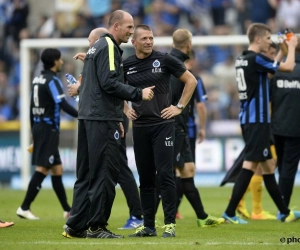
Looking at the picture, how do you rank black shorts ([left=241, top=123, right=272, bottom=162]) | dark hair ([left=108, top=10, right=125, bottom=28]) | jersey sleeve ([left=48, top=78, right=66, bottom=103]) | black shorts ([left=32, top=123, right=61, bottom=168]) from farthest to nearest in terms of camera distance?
black shorts ([left=32, top=123, right=61, bottom=168])
jersey sleeve ([left=48, top=78, right=66, bottom=103])
black shorts ([left=241, top=123, right=272, bottom=162])
dark hair ([left=108, top=10, right=125, bottom=28])

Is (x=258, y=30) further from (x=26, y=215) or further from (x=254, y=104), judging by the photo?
(x=26, y=215)

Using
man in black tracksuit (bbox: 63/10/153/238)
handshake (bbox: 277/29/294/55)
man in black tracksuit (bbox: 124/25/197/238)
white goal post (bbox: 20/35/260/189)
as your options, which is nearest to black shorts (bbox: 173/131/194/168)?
man in black tracksuit (bbox: 124/25/197/238)

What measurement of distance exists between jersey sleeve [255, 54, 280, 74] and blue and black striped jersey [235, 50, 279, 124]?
0.03 meters

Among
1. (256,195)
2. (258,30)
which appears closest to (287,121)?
(256,195)

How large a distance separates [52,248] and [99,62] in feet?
6.56

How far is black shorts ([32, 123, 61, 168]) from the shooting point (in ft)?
42.7

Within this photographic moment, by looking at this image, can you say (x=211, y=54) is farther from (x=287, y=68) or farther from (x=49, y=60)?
(x=287, y=68)

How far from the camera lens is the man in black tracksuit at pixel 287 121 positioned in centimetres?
1224

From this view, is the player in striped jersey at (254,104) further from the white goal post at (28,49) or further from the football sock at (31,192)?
the white goal post at (28,49)

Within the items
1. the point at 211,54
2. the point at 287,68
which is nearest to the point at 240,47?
the point at 211,54

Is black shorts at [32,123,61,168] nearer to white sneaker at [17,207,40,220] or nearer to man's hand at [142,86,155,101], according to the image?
white sneaker at [17,207,40,220]

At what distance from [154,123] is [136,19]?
13900 mm

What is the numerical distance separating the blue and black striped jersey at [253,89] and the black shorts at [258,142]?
80 millimetres

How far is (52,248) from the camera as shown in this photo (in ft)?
27.4
